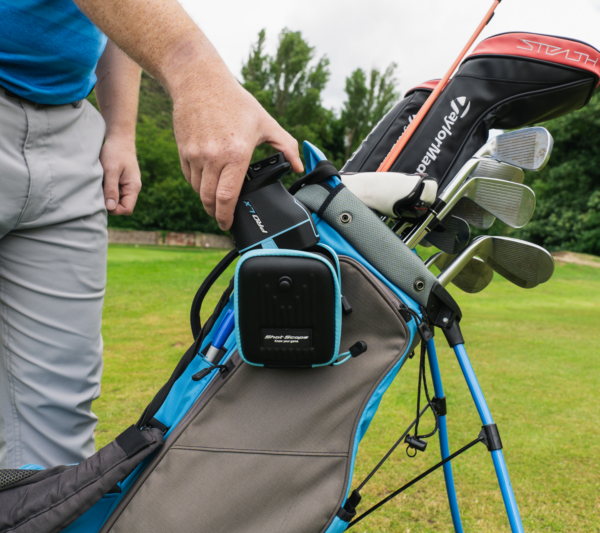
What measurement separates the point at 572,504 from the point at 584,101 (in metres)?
1.35

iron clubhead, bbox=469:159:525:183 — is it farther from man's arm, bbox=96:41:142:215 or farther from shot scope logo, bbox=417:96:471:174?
man's arm, bbox=96:41:142:215

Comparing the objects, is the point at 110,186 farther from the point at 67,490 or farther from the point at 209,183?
the point at 67,490

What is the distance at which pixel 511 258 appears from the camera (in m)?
1.17

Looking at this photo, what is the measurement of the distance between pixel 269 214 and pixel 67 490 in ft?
2.07

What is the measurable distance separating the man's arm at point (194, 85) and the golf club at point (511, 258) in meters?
0.58

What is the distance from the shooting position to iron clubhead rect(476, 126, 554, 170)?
1.09 m

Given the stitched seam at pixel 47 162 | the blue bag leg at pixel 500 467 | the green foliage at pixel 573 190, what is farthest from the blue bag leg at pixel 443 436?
the green foliage at pixel 573 190

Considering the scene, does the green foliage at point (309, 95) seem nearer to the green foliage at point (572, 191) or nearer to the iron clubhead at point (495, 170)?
the green foliage at point (572, 191)

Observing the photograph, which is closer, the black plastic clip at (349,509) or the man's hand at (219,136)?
the man's hand at (219,136)

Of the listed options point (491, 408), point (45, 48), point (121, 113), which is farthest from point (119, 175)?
point (491, 408)

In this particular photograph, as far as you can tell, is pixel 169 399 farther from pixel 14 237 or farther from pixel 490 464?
pixel 490 464

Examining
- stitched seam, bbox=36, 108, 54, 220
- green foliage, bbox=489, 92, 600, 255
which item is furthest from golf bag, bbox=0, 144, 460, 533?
green foliage, bbox=489, 92, 600, 255

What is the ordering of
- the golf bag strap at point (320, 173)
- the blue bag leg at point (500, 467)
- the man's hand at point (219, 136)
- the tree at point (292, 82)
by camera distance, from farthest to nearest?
1. the tree at point (292, 82)
2. the golf bag strap at point (320, 173)
3. the blue bag leg at point (500, 467)
4. the man's hand at point (219, 136)

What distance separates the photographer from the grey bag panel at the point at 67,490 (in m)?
0.87
